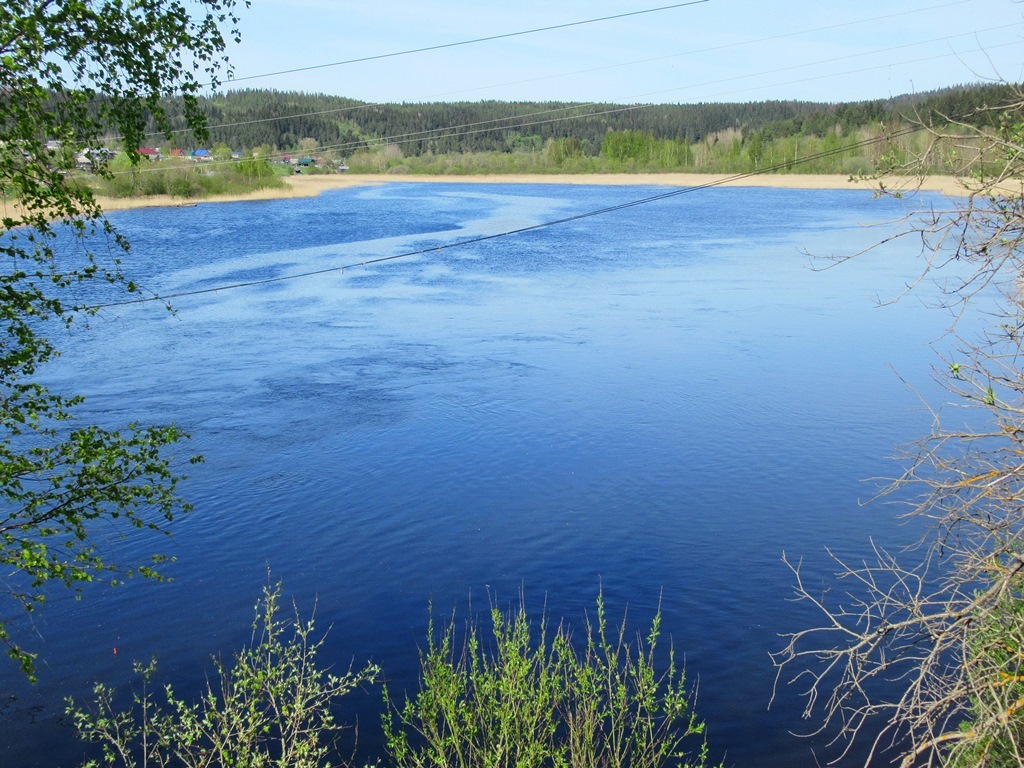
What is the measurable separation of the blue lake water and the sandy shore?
31.7 metres

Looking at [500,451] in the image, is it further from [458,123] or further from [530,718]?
[458,123]

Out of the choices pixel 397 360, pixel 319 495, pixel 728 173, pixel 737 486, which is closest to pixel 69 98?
pixel 319 495

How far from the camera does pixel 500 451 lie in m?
16.1

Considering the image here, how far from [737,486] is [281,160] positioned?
113997mm

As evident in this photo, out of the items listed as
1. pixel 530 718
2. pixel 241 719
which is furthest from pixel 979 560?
pixel 241 719

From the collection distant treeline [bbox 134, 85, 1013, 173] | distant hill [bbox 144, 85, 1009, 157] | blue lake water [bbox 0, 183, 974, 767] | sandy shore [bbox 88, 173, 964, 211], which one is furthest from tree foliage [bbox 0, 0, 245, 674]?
distant hill [bbox 144, 85, 1009, 157]

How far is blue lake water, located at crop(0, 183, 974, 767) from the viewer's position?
10461mm

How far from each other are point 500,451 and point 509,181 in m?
87.4

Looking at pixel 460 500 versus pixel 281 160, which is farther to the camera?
pixel 281 160

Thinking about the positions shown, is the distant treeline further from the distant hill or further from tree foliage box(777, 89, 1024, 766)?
tree foliage box(777, 89, 1024, 766)

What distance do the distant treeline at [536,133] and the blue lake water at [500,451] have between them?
188ft

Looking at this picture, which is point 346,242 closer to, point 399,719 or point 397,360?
point 397,360

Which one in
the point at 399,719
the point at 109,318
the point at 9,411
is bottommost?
the point at 399,719

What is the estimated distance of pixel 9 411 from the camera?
6.58 metres
